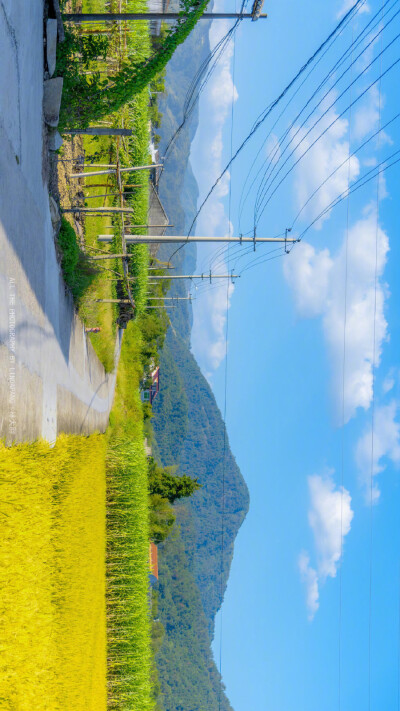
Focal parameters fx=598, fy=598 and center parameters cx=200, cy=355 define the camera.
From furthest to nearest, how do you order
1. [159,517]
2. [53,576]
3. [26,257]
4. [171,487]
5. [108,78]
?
[159,517], [171,487], [108,78], [53,576], [26,257]

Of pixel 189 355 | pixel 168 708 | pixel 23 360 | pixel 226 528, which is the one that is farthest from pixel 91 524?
pixel 226 528

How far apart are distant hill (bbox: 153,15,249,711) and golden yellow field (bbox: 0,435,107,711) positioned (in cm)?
1946

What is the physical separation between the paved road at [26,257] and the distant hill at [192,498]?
53.2ft

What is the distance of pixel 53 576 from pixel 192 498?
118562mm

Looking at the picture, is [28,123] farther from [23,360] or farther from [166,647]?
[166,647]

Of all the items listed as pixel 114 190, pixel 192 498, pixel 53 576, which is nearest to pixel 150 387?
pixel 114 190

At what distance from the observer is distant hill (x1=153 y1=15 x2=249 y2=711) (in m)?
78.4

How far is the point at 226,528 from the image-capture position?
607 ft

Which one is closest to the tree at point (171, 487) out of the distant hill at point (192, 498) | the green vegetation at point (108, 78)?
the distant hill at point (192, 498)

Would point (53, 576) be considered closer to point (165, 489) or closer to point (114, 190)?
point (114, 190)

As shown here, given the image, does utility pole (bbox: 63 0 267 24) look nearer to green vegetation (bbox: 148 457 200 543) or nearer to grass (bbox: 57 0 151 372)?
grass (bbox: 57 0 151 372)

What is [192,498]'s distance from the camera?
5030 inches

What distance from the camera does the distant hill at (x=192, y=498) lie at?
7838cm

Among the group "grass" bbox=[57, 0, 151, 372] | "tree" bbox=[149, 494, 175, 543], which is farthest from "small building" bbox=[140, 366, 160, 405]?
"grass" bbox=[57, 0, 151, 372]
